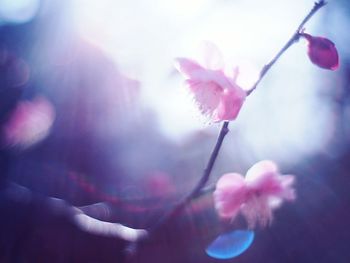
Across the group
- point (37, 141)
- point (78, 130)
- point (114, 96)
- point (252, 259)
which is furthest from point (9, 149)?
point (252, 259)

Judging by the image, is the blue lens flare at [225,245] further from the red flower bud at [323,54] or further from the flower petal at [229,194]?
the red flower bud at [323,54]

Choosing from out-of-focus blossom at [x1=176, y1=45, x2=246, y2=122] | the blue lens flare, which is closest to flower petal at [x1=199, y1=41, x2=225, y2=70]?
out-of-focus blossom at [x1=176, y1=45, x2=246, y2=122]

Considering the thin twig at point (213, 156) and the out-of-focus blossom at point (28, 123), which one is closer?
the thin twig at point (213, 156)

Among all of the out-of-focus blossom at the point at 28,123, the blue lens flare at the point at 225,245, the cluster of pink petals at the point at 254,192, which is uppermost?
the cluster of pink petals at the point at 254,192

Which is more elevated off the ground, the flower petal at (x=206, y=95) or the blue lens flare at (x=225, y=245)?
the flower petal at (x=206, y=95)

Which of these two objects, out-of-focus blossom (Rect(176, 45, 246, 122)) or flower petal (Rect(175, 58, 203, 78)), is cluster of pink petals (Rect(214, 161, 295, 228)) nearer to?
out-of-focus blossom (Rect(176, 45, 246, 122))

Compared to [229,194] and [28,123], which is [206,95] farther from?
[28,123]

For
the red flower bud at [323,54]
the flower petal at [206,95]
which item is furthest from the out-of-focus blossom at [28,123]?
the red flower bud at [323,54]
